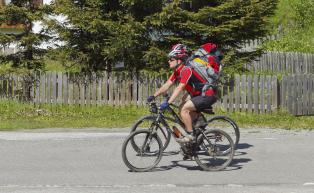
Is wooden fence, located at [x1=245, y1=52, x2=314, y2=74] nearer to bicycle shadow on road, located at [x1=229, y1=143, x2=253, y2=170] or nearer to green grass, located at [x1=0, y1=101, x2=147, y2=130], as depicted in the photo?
green grass, located at [x1=0, y1=101, x2=147, y2=130]

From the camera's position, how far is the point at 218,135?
9.60m

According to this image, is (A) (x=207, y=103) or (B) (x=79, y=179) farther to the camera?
(A) (x=207, y=103)

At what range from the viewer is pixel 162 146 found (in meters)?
9.50

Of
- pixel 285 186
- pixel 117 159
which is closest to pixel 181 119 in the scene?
pixel 117 159

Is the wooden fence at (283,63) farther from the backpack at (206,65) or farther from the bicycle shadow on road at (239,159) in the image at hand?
the backpack at (206,65)

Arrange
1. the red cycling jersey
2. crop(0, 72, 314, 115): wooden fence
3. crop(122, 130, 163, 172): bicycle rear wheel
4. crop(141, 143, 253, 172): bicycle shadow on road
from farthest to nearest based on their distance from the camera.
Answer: crop(0, 72, 314, 115): wooden fence < crop(141, 143, 253, 172): bicycle shadow on road < the red cycling jersey < crop(122, 130, 163, 172): bicycle rear wheel

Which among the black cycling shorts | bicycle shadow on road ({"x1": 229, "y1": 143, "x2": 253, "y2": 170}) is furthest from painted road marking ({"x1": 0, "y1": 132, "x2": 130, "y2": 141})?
the black cycling shorts

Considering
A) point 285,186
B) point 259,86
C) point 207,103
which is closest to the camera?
point 285,186

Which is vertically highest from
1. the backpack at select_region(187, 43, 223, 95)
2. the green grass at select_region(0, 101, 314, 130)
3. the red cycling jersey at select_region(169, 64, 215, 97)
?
the backpack at select_region(187, 43, 223, 95)

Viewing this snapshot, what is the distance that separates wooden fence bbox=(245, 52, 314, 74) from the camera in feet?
96.1

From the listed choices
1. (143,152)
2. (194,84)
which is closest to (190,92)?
(194,84)

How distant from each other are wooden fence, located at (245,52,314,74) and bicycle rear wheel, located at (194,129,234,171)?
65.2 ft

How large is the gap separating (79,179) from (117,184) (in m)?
0.69

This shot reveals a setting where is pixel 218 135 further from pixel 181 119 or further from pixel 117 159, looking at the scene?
pixel 117 159
